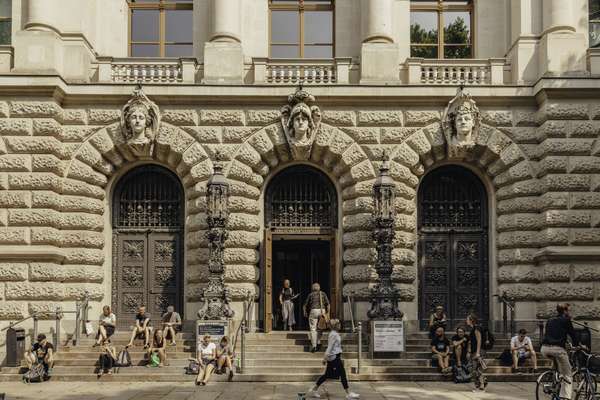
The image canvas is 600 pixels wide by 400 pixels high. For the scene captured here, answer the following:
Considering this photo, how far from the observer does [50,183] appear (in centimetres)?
2602

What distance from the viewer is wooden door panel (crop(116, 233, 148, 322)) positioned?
2734 cm

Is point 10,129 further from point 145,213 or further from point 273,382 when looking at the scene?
point 273,382

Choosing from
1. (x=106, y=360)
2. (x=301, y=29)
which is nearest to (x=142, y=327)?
(x=106, y=360)

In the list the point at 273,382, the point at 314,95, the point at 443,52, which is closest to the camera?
the point at 273,382

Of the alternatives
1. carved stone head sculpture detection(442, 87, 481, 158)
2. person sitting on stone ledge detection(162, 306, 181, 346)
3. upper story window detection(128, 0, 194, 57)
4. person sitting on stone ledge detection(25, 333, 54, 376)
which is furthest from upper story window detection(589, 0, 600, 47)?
person sitting on stone ledge detection(25, 333, 54, 376)

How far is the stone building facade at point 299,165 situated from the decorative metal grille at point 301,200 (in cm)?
5

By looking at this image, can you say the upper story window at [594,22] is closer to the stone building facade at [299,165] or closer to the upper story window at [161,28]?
the stone building facade at [299,165]

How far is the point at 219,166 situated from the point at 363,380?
23.8ft

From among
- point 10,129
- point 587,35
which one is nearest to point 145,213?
point 10,129

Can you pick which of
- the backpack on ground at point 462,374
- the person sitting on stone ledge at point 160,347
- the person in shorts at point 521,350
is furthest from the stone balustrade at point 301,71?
the backpack on ground at point 462,374

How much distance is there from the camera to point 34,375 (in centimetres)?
2239

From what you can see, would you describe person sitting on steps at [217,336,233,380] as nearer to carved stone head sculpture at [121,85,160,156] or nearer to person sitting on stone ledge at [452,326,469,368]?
person sitting on stone ledge at [452,326,469,368]

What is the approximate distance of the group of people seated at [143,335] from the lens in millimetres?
23031

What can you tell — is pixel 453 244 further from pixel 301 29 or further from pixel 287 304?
pixel 301 29
